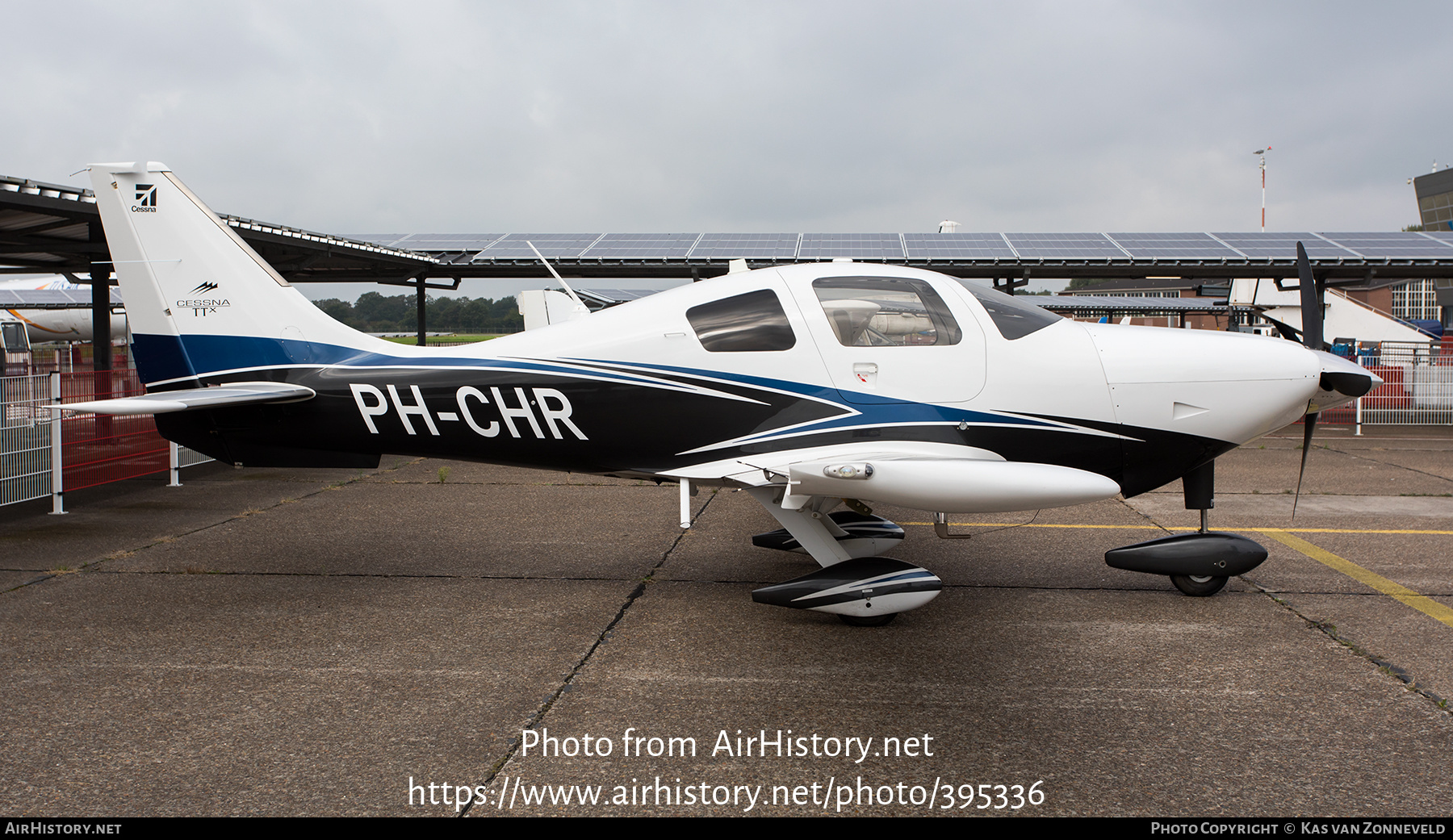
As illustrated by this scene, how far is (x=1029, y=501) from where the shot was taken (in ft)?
15.5

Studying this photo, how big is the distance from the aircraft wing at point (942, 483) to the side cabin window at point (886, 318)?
0.75 metres

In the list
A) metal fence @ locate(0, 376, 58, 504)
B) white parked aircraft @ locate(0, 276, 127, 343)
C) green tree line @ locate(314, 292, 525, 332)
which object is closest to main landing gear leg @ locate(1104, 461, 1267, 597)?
metal fence @ locate(0, 376, 58, 504)

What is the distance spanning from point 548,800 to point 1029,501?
118 inches

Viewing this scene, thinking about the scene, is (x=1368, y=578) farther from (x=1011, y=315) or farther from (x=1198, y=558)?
(x=1011, y=315)

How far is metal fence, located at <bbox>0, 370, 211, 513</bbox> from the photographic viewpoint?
8.38 m

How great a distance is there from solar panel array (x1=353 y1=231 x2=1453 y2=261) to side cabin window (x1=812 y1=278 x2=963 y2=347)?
10913 mm

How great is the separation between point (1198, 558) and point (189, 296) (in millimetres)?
7222

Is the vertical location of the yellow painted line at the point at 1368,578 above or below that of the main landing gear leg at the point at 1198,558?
below

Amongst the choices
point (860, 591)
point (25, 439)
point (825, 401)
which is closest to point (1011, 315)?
point (825, 401)

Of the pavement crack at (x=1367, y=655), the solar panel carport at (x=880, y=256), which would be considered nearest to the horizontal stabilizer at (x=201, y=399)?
the pavement crack at (x=1367, y=655)

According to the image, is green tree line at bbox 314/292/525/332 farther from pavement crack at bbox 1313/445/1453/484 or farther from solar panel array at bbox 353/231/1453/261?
pavement crack at bbox 1313/445/1453/484

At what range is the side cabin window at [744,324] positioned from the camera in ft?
17.4

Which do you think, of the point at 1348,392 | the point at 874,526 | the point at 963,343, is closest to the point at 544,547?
the point at 874,526

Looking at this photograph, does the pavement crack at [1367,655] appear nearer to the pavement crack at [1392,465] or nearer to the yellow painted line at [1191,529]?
the yellow painted line at [1191,529]
